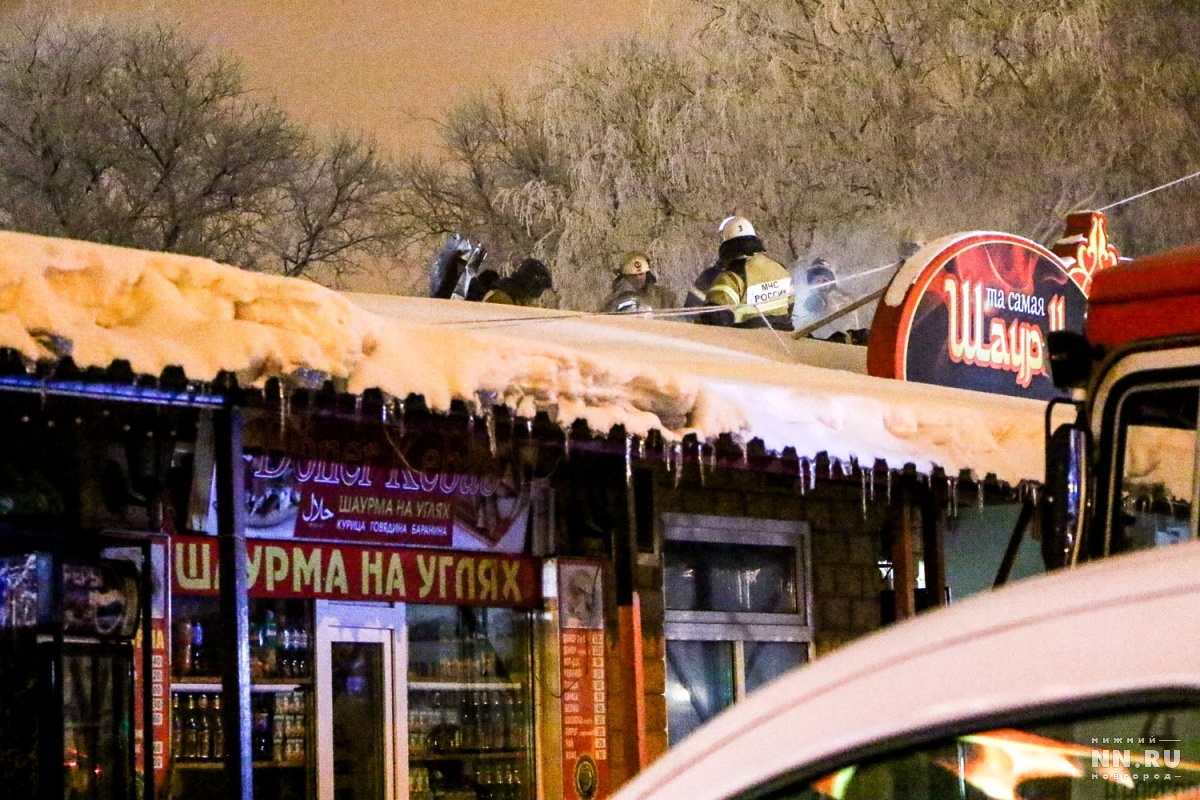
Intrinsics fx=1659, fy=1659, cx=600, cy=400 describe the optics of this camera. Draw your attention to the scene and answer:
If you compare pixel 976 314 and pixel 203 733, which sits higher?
pixel 976 314

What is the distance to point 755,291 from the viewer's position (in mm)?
12750

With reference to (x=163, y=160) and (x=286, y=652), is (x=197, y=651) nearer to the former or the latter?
(x=286, y=652)

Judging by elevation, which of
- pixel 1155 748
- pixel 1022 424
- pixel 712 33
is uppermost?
pixel 712 33

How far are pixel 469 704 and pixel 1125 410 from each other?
5.40 metres

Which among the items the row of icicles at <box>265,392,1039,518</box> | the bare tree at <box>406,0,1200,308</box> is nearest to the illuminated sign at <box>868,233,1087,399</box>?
the row of icicles at <box>265,392,1039,518</box>

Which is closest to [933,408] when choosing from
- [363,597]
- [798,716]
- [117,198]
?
[363,597]

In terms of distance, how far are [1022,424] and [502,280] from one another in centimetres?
491

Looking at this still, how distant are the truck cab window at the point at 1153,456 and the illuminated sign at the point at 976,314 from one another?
4.13 m

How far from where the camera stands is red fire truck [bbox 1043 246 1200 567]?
5258 millimetres

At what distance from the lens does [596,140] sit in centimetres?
3200

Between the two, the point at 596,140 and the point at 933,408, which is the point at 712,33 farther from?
the point at 933,408

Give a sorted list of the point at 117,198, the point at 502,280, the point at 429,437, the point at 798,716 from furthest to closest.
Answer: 1. the point at 117,198
2. the point at 502,280
3. the point at 429,437
4. the point at 798,716

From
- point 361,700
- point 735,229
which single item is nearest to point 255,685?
point 361,700

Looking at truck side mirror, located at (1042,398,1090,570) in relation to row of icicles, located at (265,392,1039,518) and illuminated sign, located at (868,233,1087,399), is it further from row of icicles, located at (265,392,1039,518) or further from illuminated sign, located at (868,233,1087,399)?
illuminated sign, located at (868,233,1087,399)
